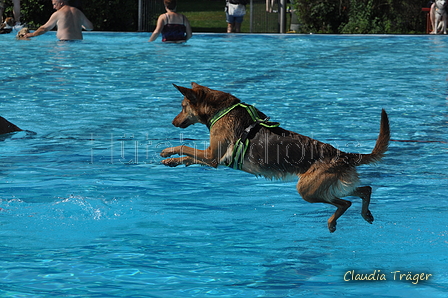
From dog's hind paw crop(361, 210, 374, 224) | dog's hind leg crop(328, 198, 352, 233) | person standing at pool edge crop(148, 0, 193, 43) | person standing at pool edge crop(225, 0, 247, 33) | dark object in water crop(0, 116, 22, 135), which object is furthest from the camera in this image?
person standing at pool edge crop(225, 0, 247, 33)

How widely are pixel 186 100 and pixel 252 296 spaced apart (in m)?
1.87

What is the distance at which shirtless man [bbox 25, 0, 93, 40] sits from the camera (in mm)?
17797

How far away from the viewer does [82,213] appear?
6.32 metres

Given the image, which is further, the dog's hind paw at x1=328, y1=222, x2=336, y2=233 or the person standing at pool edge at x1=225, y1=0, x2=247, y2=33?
the person standing at pool edge at x1=225, y1=0, x2=247, y2=33

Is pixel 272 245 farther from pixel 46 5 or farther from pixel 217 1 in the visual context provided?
pixel 217 1

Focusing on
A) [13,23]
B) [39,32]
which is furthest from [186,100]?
[13,23]

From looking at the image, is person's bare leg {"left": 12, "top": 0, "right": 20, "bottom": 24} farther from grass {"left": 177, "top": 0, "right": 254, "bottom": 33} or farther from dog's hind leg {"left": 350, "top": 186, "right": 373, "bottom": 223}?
dog's hind leg {"left": 350, "top": 186, "right": 373, "bottom": 223}

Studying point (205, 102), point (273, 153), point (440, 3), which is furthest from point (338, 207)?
point (440, 3)

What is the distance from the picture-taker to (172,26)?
18516 mm

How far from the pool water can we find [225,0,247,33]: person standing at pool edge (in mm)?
8846

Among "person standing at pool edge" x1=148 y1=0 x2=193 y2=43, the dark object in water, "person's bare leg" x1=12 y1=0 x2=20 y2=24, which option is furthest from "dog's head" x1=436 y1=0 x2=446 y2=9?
the dark object in water

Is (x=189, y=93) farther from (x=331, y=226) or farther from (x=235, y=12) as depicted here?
(x=235, y=12)

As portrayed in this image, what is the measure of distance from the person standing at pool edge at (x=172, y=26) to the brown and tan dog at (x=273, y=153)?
12.7 metres

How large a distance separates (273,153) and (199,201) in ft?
5.10
